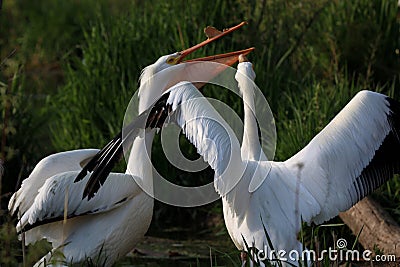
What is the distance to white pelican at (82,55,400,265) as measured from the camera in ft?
15.0

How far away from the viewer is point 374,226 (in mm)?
5848

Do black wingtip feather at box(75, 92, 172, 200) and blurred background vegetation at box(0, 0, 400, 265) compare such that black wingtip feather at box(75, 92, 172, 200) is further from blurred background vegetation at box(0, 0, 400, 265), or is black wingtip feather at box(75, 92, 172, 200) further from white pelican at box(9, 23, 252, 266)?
blurred background vegetation at box(0, 0, 400, 265)

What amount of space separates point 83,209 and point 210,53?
2949 mm

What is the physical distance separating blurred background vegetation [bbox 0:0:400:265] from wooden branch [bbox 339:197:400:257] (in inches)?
35.3

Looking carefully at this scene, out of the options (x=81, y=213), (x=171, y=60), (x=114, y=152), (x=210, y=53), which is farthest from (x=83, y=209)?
(x=210, y=53)

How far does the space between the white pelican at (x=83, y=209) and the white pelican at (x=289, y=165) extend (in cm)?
58

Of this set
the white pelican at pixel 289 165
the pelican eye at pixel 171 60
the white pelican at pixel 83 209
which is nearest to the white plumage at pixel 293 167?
the white pelican at pixel 289 165

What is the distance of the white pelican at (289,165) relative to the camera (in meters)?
4.57

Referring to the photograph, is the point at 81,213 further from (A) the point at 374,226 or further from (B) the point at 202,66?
(A) the point at 374,226

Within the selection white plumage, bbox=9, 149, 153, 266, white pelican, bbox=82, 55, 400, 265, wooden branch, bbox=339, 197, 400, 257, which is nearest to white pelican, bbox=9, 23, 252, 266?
white plumage, bbox=9, 149, 153, 266

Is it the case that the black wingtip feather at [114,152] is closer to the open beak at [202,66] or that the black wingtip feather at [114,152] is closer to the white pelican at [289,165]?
the white pelican at [289,165]

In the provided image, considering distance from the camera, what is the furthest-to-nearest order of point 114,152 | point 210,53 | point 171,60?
point 210,53, point 171,60, point 114,152

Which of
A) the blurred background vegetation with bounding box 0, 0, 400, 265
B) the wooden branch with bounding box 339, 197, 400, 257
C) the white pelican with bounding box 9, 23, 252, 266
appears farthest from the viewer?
the blurred background vegetation with bounding box 0, 0, 400, 265

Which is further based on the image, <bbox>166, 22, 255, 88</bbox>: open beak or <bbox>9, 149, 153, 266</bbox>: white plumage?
<bbox>166, 22, 255, 88</bbox>: open beak
